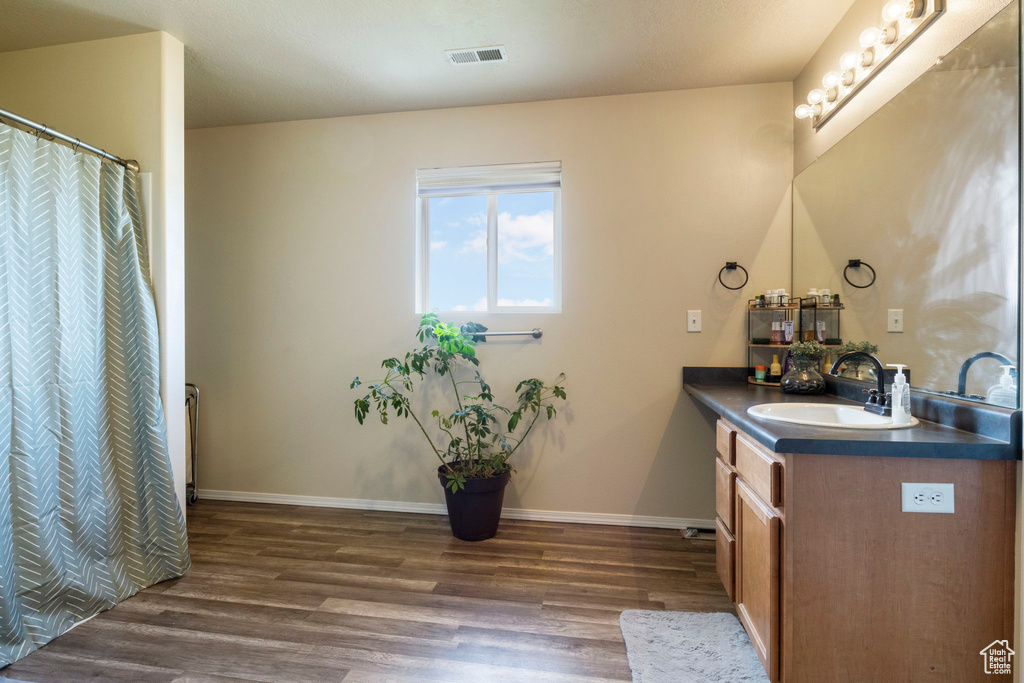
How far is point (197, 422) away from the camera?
320 cm

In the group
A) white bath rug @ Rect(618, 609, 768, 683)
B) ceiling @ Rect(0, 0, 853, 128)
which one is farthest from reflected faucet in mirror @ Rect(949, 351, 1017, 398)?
ceiling @ Rect(0, 0, 853, 128)

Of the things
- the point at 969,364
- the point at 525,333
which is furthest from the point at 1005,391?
the point at 525,333

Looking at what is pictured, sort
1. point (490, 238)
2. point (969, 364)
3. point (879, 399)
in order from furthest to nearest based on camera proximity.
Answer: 1. point (490, 238)
2. point (879, 399)
3. point (969, 364)

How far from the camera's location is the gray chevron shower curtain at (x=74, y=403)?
1.69 meters

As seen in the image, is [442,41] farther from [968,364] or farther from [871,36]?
[968,364]

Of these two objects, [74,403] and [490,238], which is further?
→ [490,238]

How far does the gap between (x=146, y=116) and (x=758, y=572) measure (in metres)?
2.93

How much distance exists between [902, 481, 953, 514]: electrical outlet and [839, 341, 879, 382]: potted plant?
2.42ft

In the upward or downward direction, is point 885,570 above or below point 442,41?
below

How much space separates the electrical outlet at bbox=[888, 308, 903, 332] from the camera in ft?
5.68

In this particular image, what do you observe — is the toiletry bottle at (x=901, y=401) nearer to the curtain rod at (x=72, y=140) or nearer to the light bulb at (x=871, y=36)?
the light bulb at (x=871, y=36)

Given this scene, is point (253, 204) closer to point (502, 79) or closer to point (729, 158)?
point (502, 79)

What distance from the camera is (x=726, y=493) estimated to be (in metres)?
1.92

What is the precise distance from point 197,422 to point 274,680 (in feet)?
6.96
